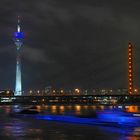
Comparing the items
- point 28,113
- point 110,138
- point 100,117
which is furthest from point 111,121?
point 28,113

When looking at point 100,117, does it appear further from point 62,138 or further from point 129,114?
point 62,138

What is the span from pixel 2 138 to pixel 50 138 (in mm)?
3794

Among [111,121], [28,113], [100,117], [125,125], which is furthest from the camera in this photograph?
[28,113]

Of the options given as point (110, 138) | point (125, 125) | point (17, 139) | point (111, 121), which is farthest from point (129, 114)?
point (17, 139)

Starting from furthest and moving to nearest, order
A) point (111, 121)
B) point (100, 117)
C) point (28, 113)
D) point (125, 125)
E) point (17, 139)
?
1. point (28, 113)
2. point (100, 117)
3. point (111, 121)
4. point (125, 125)
5. point (17, 139)

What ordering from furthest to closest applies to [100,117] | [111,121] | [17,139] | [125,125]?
[100,117]
[111,121]
[125,125]
[17,139]

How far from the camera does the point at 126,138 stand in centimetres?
3516

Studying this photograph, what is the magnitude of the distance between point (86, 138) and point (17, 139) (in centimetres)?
530

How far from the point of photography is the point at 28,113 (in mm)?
90312

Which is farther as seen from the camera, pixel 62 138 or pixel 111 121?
pixel 111 121

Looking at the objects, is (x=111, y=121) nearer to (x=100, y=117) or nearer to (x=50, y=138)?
(x=100, y=117)

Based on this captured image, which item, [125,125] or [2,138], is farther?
[125,125]

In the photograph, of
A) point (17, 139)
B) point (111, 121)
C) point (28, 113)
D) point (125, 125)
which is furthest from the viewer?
point (28, 113)

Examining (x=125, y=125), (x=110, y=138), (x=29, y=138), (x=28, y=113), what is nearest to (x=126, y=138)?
(x=110, y=138)
